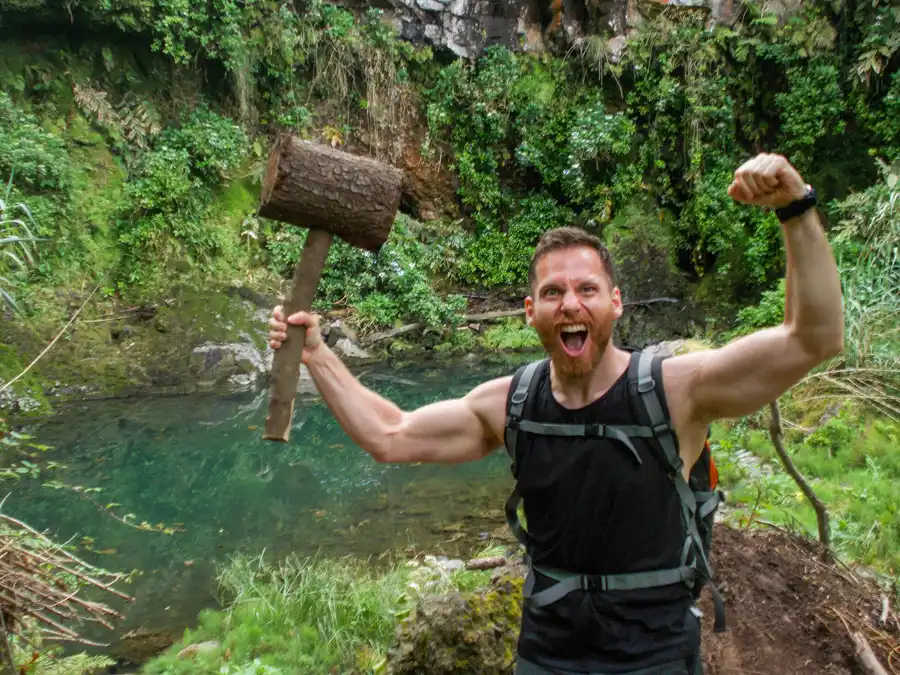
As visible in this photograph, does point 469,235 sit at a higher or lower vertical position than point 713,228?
higher

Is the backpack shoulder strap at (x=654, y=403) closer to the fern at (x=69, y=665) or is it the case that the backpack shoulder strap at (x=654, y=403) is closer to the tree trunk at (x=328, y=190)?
the tree trunk at (x=328, y=190)

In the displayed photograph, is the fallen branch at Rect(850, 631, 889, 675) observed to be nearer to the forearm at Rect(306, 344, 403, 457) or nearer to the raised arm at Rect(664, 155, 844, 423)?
the raised arm at Rect(664, 155, 844, 423)

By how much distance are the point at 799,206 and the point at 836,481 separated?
13.2 ft

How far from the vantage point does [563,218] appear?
13445mm

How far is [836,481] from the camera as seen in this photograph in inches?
190

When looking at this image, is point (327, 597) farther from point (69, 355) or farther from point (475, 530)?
point (69, 355)

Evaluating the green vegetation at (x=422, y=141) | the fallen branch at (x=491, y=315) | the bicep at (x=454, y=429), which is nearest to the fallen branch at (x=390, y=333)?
the green vegetation at (x=422, y=141)

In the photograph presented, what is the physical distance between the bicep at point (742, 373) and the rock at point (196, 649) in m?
2.91

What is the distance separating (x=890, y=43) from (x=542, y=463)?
11876 millimetres

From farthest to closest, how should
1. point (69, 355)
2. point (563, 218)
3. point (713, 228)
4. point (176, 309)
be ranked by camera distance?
1. point (563, 218)
2. point (713, 228)
3. point (176, 309)
4. point (69, 355)

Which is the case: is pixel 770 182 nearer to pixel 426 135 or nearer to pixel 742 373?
pixel 742 373

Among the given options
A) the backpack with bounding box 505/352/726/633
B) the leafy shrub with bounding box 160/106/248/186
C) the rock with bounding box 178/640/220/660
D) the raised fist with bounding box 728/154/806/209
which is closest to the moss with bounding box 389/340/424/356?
the leafy shrub with bounding box 160/106/248/186

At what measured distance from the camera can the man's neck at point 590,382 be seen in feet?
5.84

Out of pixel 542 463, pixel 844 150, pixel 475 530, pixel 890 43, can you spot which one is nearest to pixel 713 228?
pixel 844 150
